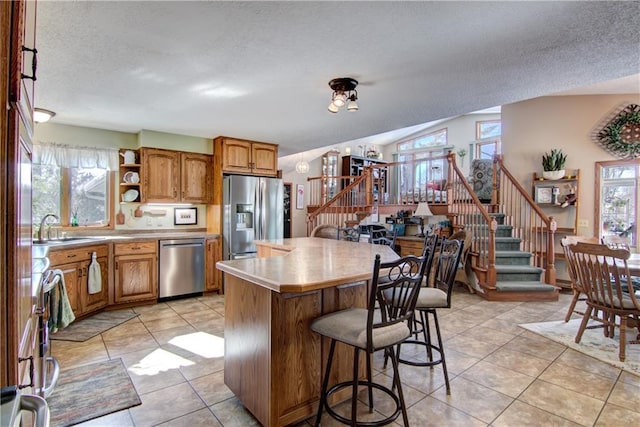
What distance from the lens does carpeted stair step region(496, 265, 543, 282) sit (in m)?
4.91

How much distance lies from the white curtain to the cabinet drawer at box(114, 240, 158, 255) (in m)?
1.17

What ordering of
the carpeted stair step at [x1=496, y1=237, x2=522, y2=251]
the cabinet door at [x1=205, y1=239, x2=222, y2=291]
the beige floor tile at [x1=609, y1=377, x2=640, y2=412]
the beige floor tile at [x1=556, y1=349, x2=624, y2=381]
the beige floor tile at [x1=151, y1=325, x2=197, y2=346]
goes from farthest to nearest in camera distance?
the carpeted stair step at [x1=496, y1=237, x2=522, y2=251] < the cabinet door at [x1=205, y1=239, x2=222, y2=291] < the beige floor tile at [x1=151, y1=325, x2=197, y2=346] < the beige floor tile at [x1=556, y1=349, x2=624, y2=381] < the beige floor tile at [x1=609, y1=377, x2=640, y2=412]

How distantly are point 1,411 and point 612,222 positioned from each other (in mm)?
7030

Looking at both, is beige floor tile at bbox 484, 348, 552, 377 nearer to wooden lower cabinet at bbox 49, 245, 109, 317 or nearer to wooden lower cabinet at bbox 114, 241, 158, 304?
wooden lower cabinet at bbox 114, 241, 158, 304

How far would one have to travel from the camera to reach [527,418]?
201 cm

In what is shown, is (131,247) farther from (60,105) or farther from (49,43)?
(49,43)

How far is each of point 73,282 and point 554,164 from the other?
7191mm

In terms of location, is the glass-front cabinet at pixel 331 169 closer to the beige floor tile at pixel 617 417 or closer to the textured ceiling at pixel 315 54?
the textured ceiling at pixel 315 54

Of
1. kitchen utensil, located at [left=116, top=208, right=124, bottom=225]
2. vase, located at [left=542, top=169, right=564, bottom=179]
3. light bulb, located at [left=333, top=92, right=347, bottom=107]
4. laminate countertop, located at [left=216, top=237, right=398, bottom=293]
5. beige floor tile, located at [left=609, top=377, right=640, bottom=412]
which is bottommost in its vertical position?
beige floor tile, located at [left=609, top=377, right=640, bottom=412]

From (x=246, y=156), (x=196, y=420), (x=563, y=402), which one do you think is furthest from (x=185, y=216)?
(x=563, y=402)

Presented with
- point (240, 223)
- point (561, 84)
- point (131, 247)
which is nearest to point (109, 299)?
point (131, 247)

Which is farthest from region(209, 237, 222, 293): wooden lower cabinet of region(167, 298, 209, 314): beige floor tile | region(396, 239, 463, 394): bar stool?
region(396, 239, 463, 394): bar stool

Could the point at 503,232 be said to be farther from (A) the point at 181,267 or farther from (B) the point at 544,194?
(A) the point at 181,267

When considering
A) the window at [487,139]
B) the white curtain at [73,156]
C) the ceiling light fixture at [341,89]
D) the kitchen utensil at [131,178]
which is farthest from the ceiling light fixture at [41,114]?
the window at [487,139]
